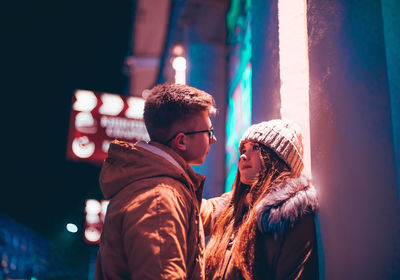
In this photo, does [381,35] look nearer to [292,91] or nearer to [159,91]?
[292,91]

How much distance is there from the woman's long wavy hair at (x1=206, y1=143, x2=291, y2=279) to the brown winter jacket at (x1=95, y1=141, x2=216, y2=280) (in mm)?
357

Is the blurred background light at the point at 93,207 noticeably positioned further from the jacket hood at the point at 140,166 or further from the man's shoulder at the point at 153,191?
the man's shoulder at the point at 153,191

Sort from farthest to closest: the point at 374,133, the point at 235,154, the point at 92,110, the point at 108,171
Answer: the point at 92,110 < the point at 235,154 < the point at 108,171 < the point at 374,133

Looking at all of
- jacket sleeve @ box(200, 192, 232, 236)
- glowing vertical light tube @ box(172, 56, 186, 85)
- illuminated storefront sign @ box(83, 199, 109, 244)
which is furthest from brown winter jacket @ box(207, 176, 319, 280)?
illuminated storefront sign @ box(83, 199, 109, 244)

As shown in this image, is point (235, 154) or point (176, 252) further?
point (235, 154)

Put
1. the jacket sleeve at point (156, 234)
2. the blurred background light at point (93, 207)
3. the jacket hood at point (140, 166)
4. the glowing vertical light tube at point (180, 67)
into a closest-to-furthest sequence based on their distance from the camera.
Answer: the jacket sleeve at point (156, 234) → the jacket hood at point (140, 166) → the glowing vertical light tube at point (180, 67) → the blurred background light at point (93, 207)

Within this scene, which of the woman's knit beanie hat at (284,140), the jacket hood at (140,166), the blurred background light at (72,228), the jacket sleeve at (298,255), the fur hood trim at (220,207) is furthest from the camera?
the blurred background light at (72,228)

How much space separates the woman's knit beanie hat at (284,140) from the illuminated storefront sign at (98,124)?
4.56m

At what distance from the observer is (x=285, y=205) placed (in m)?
2.22

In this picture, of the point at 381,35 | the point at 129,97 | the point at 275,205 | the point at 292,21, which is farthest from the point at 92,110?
the point at 381,35

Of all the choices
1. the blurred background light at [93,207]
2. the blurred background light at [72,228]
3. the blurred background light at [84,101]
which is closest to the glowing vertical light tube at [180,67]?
the blurred background light at [84,101]

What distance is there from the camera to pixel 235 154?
18.5ft

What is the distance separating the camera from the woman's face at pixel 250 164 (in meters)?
2.62

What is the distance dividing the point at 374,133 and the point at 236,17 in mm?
4952
